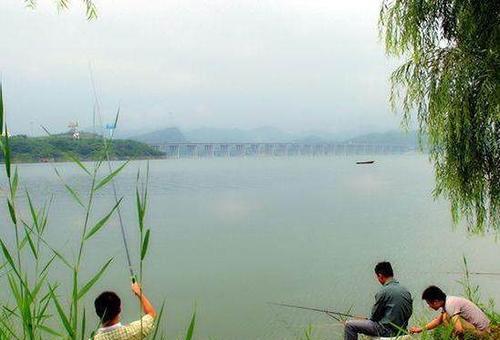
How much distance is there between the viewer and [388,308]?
15.5 ft

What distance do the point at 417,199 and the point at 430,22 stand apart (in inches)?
1219

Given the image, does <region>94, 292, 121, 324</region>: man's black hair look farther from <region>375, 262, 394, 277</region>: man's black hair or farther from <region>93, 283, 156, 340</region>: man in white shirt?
<region>375, 262, 394, 277</region>: man's black hair

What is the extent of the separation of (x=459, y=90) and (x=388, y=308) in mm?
2591

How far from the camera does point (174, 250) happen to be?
1883 centimetres

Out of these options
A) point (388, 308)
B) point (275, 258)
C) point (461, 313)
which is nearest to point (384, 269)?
point (388, 308)

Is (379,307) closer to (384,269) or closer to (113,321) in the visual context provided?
(384,269)

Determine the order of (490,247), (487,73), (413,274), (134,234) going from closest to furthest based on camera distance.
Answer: (487,73), (413,274), (490,247), (134,234)

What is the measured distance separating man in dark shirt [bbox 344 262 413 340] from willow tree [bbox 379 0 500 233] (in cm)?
198

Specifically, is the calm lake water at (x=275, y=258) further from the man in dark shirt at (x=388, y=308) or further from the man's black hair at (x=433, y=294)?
the man's black hair at (x=433, y=294)

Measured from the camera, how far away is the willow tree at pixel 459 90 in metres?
5.52

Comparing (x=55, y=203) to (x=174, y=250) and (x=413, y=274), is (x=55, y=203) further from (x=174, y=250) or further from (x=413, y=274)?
(x=413, y=274)

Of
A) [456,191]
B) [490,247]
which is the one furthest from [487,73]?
[490,247]

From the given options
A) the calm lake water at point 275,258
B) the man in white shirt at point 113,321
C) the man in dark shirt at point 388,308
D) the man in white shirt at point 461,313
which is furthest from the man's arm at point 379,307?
the man in white shirt at point 113,321

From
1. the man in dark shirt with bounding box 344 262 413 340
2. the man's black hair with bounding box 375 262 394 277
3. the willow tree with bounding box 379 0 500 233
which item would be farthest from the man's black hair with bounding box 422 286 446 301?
the willow tree with bounding box 379 0 500 233
